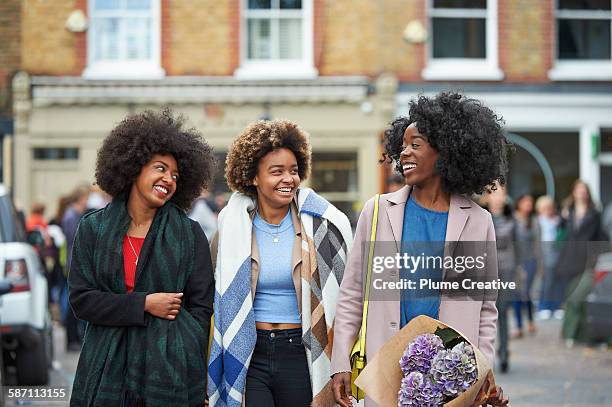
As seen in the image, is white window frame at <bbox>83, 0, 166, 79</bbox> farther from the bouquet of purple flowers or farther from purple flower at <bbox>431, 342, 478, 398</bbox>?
purple flower at <bbox>431, 342, 478, 398</bbox>

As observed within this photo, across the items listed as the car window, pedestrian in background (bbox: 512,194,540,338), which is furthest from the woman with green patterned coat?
pedestrian in background (bbox: 512,194,540,338)

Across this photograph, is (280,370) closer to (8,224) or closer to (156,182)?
(156,182)

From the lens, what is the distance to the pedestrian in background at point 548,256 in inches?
589

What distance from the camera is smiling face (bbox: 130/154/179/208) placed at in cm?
484

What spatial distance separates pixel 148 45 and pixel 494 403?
15.0 metres

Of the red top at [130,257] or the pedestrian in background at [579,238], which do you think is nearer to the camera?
the red top at [130,257]

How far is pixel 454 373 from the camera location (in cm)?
416

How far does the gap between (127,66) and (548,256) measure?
7.59 meters

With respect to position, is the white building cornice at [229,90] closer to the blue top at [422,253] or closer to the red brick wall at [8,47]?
the red brick wall at [8,47]

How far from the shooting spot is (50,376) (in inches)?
402

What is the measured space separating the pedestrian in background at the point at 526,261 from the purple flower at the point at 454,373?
9.39 m

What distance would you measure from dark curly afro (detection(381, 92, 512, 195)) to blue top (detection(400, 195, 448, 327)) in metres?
0.17

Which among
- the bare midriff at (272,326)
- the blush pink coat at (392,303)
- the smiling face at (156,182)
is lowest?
the bare midriff at (272,326)

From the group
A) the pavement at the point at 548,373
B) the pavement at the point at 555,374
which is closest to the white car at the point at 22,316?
the pavement at the point at 548,373
